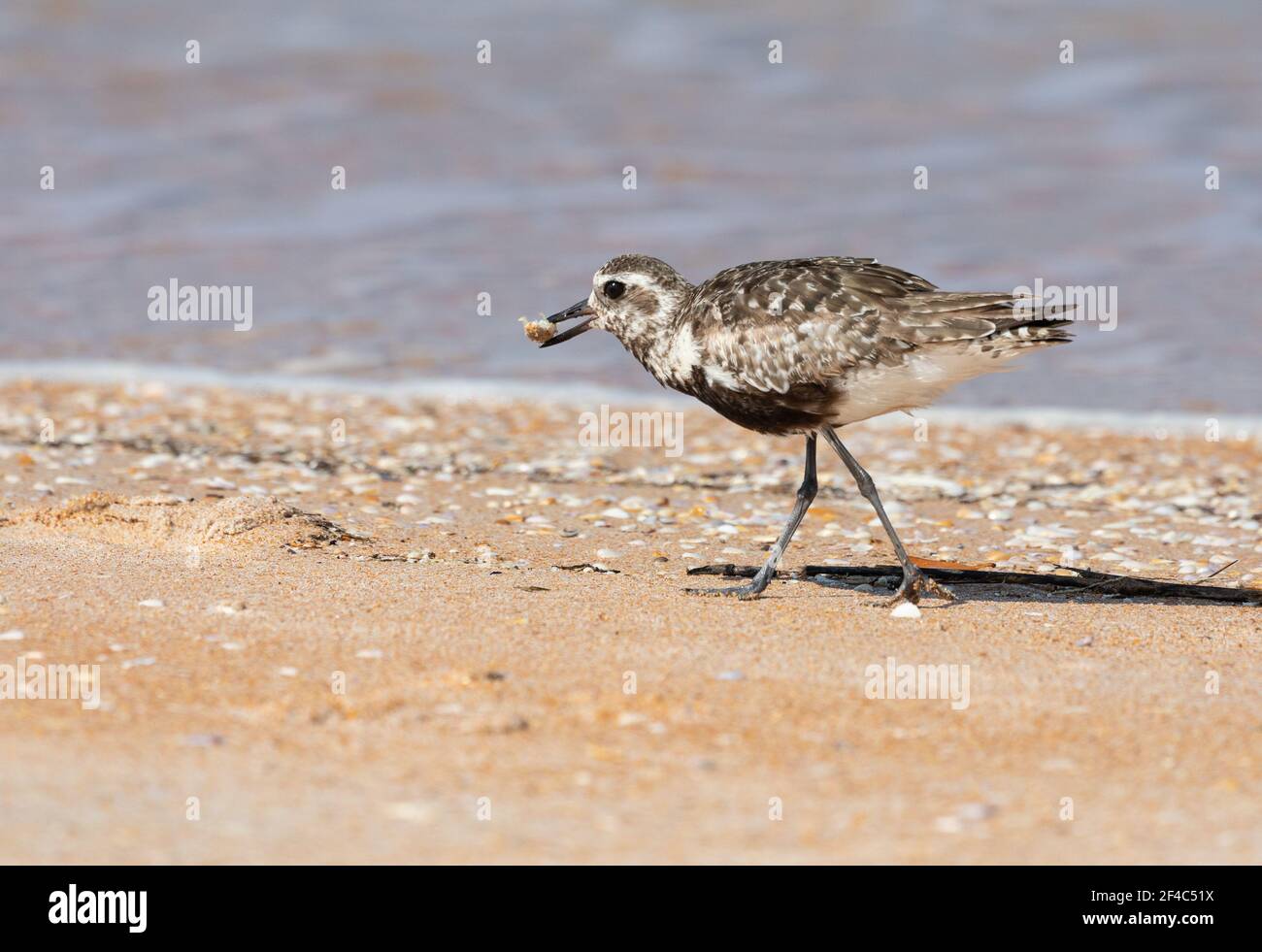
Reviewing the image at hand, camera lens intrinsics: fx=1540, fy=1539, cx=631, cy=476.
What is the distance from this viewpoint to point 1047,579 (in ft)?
21.8

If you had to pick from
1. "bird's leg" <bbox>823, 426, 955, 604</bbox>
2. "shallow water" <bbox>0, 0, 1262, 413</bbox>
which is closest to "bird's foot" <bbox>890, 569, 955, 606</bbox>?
"bird's leg" <bbox>823, 426, 955, 604</bbox>

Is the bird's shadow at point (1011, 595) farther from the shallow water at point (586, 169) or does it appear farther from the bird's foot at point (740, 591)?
the shallow water at point (586, 169)

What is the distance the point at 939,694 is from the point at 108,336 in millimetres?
9194

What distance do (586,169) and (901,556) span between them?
10.8 m

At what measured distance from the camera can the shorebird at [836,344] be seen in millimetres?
5961

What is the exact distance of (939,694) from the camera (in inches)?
191

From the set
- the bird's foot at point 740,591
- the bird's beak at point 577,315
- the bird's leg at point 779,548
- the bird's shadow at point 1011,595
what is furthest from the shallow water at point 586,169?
the bird's foot at point 740,591

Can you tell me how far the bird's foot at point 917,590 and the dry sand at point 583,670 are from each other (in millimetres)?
205

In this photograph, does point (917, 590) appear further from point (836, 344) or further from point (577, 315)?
point (577, 315)

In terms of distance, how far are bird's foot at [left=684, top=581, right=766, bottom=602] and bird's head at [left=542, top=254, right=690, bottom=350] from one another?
1.16 m

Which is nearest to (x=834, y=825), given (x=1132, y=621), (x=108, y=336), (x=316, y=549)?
(x=1132, y=621)

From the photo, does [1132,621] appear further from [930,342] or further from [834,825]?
[834,825]

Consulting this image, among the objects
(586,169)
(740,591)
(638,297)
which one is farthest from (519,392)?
(586,169)

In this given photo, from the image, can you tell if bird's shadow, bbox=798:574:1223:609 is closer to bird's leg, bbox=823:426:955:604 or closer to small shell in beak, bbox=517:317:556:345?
bird's leg, bbox=823:426:955:604
